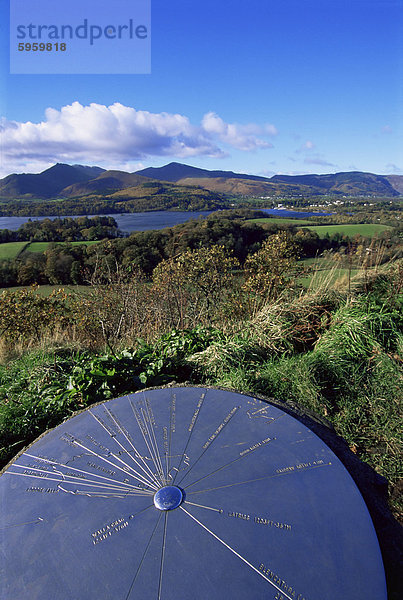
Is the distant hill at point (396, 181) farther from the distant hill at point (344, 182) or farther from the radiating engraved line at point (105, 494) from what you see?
the radiating engraved line at point (105, 494)

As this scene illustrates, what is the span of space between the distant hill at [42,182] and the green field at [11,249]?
3430 centimetres

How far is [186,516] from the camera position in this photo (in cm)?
202

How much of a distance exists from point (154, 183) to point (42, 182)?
23.9m

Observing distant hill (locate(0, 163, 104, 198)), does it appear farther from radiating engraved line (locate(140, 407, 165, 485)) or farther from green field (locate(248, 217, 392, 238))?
radiating engraved line (locate(140, 407, 165, 485))

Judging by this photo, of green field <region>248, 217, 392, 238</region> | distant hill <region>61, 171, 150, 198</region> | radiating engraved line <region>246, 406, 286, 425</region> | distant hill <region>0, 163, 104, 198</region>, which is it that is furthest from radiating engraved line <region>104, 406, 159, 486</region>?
distant hill <region>61, 171, 150, 198</region>

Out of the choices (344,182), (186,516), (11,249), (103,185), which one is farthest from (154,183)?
(344,182)

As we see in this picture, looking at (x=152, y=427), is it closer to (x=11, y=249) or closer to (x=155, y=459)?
(x=155, y=459)

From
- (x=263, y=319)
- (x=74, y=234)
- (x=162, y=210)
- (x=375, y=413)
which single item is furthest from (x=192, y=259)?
(x=162, y=210)

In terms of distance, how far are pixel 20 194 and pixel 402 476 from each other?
71.4m

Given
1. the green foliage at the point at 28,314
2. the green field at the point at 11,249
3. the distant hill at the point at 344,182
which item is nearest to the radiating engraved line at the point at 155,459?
the green foliage at the point at 28,314

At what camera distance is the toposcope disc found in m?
1.70

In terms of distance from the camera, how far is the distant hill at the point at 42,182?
62694 mm

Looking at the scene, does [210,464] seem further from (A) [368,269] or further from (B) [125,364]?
(A) [368,269]

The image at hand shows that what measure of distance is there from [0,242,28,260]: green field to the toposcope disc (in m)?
19.3
